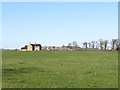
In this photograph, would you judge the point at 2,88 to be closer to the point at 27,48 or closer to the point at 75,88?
the point at 75,88

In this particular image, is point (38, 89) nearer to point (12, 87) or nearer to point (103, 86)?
point (12, 87)

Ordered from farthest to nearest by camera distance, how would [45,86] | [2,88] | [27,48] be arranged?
[27,48]
[45,86]
[2,88]

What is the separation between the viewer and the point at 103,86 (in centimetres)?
1728

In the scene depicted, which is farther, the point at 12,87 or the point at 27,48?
the point at 27,48

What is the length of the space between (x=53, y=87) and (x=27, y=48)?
172 m

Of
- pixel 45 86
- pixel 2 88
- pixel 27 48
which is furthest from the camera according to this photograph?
pixel 27 48

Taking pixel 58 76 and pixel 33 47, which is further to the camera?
pixel 33 47

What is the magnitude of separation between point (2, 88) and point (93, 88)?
4.93 meters

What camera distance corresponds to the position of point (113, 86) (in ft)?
56.6

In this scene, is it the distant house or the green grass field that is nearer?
the green grass field

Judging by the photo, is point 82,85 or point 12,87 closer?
point 12,87

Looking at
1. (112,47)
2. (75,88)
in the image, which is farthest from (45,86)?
(112,47)

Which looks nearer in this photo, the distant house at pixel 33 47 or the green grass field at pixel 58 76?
the green grass field at pixel 58 76

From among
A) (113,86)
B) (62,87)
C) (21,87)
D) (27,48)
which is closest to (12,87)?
(21,87)
